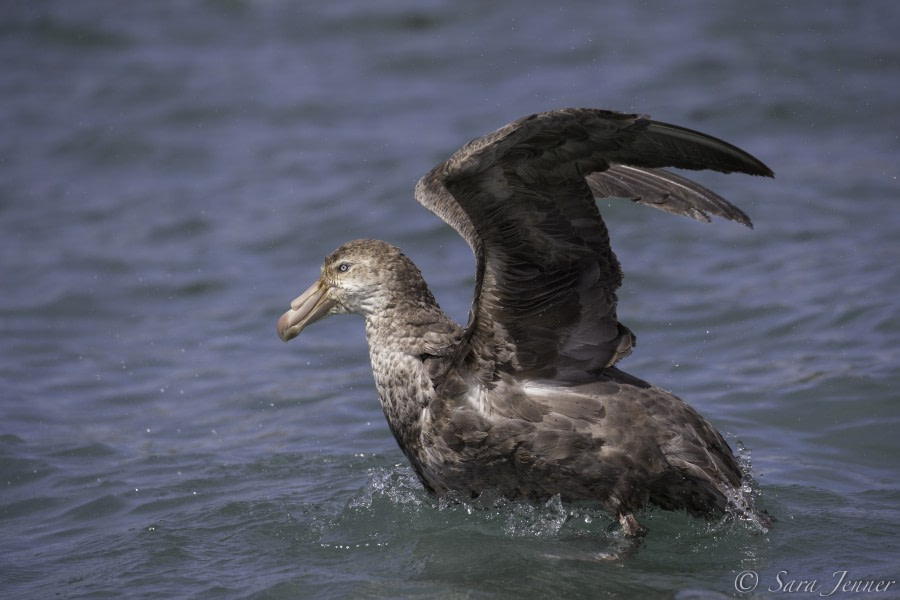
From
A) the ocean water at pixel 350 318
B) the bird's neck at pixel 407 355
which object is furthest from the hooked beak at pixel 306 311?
the ocean water at pixel 350 318

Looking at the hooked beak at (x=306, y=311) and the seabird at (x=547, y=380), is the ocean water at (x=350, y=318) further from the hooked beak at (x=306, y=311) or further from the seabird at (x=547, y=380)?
the hooked beak at (x=306, y=311)

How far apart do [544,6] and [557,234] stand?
9.05m

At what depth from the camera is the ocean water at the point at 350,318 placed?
550cm

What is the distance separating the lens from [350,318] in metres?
9.35

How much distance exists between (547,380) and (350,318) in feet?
13.6

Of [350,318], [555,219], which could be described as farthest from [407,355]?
[350,318]

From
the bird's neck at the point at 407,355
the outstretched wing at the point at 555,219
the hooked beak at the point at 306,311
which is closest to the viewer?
the outstretched wing at the point at 555,219

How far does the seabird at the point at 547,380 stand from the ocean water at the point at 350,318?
297 mm

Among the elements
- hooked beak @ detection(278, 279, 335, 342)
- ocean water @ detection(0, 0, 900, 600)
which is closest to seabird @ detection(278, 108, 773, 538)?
ocean water @ detection(0, 0, 900, 600)

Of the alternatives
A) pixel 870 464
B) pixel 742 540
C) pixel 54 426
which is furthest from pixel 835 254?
pixel 54 426

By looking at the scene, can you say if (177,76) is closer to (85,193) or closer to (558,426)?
(85,193)

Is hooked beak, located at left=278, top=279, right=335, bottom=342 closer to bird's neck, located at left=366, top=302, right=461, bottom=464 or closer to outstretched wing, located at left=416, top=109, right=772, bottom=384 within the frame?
bird's neck, located at left=366, top=302, right=461, bottom=464

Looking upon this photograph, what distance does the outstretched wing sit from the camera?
14.9ft

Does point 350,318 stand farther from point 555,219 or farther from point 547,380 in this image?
point 555,219
